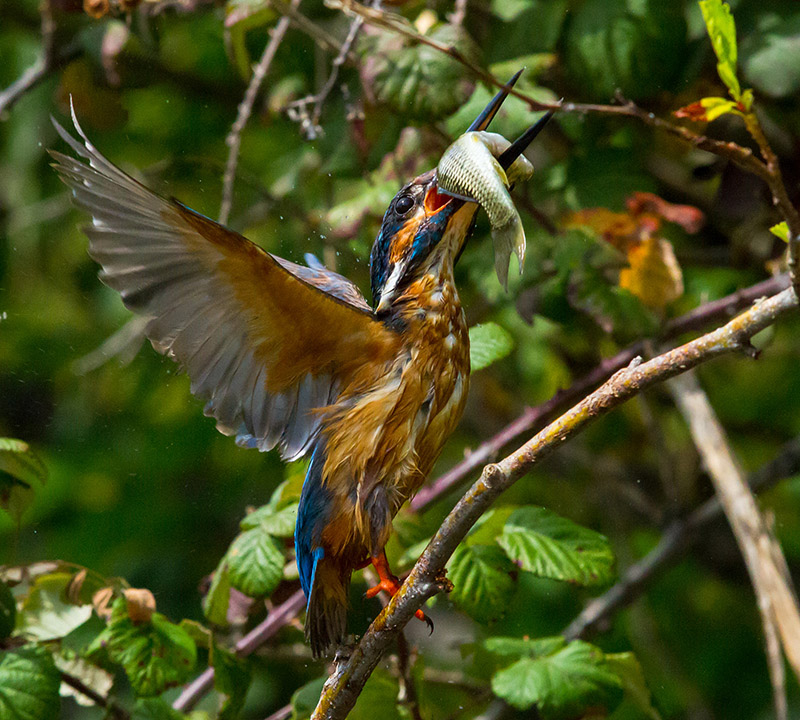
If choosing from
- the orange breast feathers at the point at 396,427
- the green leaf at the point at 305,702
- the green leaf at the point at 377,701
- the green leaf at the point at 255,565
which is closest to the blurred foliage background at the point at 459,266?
the green leaf at the point at 377,701

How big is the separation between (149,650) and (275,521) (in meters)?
0.34

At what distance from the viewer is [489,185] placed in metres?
1.48

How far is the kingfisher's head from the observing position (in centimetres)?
186

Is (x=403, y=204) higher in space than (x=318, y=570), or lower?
higher

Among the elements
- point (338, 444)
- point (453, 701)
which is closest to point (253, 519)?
point (338, 444)

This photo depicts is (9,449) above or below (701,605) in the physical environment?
above

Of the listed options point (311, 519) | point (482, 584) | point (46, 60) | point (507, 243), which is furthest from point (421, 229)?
point (46, 60)

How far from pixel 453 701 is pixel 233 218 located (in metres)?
1.69

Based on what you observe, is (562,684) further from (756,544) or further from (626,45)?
(626,45)

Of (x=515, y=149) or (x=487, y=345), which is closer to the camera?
(x=515, y=149)

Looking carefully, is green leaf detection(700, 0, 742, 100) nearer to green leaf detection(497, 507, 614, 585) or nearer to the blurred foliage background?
the blurred foliage background

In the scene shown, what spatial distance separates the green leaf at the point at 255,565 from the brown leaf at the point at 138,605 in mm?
165

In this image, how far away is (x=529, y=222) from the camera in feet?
8.16

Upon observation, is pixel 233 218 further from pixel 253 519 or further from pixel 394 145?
pixel 253 519
